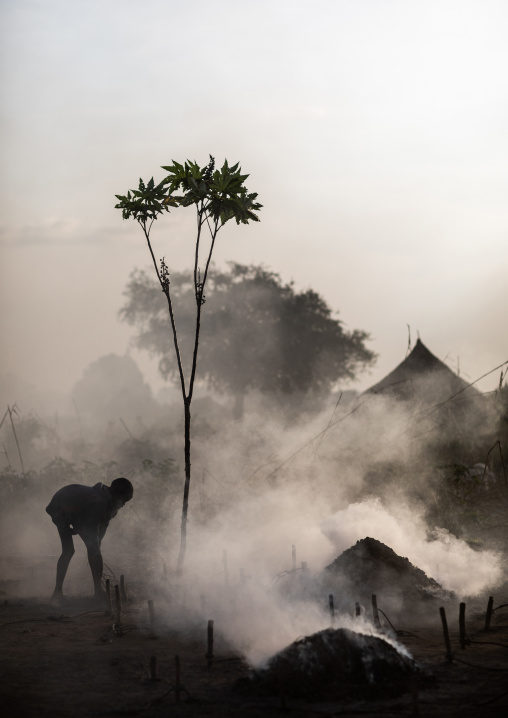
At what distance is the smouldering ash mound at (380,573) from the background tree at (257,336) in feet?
99.9

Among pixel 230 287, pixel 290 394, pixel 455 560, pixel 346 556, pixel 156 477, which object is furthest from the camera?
pixel 230 287

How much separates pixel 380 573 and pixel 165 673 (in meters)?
3.57

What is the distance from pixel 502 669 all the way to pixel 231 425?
536 inches

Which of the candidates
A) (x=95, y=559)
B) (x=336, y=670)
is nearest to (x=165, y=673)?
(x=336, y=670)

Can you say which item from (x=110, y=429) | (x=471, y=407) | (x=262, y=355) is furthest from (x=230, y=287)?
(x=471, y=407)

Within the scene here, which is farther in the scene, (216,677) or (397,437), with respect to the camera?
(397,437)

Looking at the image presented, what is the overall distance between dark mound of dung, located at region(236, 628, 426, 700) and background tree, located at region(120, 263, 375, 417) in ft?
111

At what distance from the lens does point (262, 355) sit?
131 ft

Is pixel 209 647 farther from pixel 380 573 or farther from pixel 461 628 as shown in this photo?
pixel 380 573

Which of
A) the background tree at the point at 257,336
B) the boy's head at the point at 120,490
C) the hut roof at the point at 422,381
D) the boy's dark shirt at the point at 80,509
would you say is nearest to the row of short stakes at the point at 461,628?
the boy's head at the point at 120,490

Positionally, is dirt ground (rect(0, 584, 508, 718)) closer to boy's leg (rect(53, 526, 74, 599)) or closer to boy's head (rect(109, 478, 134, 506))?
boy's leg (rect(53, 526, 74, 599))

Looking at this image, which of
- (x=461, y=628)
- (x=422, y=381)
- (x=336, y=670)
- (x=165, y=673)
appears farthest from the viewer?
(x=422, y=381)

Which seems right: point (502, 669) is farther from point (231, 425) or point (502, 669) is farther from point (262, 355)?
point (262, 355)

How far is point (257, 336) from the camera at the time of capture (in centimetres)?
4066
